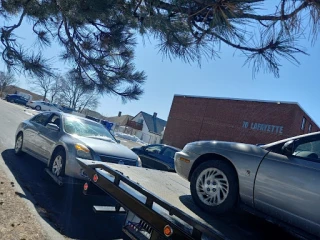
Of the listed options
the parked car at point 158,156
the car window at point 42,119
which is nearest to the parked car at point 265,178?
the car window at point 42,119

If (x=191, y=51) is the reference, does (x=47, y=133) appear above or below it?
below

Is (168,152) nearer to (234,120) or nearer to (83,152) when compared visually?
(83,152)

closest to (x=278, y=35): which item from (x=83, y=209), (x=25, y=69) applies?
(x=25, y=69)

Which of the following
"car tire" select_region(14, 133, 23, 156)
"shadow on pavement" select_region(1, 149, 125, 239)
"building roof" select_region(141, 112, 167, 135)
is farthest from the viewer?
"building roof" select_region(141, 112, 167, 135)

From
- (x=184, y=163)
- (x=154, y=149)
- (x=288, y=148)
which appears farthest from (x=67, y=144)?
(x=154, y=149)

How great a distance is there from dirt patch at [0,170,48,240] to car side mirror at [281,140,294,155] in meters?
3.10

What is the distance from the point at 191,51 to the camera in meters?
3.82

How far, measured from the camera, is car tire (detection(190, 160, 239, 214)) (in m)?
2.86

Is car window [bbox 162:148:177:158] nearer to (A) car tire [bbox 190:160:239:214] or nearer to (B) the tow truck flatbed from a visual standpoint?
(B) the tow truck flatbed

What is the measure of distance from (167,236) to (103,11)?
2.88m

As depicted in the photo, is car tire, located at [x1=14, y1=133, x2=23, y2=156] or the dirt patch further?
car tire, located at [x1=14, y1=133, x2=23, y2=156]

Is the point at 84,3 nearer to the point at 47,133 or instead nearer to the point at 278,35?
the point at 278,35

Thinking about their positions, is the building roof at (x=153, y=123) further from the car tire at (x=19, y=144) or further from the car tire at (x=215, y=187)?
the car tire at (x=215, y=187)

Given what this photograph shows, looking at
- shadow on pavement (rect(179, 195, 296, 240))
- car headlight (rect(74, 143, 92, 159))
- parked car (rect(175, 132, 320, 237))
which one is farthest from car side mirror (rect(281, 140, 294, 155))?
car headlight (rect(74, 143, 92, 159))
